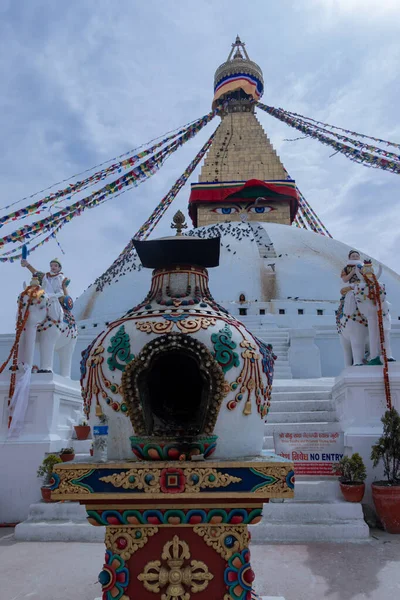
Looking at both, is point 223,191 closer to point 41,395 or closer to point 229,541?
point 41,395

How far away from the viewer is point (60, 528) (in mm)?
4359

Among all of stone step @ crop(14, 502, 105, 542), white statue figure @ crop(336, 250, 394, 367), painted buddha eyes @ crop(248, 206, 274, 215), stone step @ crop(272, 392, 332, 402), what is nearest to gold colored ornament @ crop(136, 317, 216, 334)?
stone step @ crop(14, 502, 105, 542)

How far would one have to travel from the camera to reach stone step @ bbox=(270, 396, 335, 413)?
20.6ft

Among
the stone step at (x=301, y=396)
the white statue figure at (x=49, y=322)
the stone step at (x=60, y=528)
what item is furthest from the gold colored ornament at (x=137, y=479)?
the stone step at (x=301, y=396)

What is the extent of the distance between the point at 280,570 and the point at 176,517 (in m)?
1.76

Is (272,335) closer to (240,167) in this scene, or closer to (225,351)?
(225,351)

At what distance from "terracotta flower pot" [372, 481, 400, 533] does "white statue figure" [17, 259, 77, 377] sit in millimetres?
4243

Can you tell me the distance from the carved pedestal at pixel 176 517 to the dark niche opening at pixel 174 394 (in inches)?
13.3

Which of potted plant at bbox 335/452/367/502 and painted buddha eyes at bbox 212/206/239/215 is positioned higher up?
painted buddha eyes at bbox 212/206/239/215

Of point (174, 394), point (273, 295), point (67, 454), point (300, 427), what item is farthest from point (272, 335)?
point (174, 394)

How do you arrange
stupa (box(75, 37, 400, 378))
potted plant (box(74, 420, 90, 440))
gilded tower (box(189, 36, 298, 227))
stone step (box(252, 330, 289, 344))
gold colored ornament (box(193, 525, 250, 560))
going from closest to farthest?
gold colored ornament (box(193, 525, 250, 560))
potted plant (box(74, 420, 90, 440))
stone step (box(252, 330, 289, 344))
stupa (box(75, 37, 400, 378))
gilded tower (box(189, 36, 298, 227))

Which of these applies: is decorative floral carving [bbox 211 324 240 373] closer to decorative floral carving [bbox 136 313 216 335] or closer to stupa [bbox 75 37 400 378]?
decorative floral carving [bbox 136 313 216 335]

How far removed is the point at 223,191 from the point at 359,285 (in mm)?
17239

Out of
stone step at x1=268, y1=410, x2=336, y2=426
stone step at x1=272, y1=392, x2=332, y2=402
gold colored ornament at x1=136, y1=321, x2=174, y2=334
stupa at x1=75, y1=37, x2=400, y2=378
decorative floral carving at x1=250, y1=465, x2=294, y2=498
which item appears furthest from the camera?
stupa at x1=75, y1=37, x2=400, y2=378
